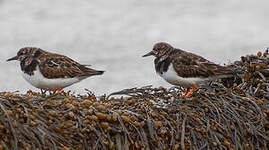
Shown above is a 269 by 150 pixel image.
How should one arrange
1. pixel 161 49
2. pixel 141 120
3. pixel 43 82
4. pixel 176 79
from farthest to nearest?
pixel 161 49, pixel 43 82, pixel 176 79, pixel 141 120

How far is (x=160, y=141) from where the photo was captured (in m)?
3.83

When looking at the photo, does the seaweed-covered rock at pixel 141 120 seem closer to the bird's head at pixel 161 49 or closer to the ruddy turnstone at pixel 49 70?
the bird's head at pixel 161 49

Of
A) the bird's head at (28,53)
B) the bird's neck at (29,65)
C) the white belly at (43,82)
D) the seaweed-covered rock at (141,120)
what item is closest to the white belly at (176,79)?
the seaweed-covered rock at (141,120)

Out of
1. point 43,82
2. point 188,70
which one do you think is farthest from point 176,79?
point 43,82

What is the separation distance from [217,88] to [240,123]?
793 mm

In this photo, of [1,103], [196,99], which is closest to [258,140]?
[196,99]

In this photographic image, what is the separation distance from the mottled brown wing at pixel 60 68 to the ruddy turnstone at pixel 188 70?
110 cm

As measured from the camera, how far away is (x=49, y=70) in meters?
5.71

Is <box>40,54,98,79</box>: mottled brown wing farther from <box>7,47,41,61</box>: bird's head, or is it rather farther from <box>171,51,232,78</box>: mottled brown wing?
<box>171,51,232,78</box>: mottled brown wing

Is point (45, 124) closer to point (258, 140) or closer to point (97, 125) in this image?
point (97, 125)

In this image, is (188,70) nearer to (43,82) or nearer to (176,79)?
(176,79)

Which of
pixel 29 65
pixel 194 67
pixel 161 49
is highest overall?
pixel 161 49

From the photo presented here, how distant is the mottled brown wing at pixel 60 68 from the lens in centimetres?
571

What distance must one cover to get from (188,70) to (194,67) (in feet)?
0.39
